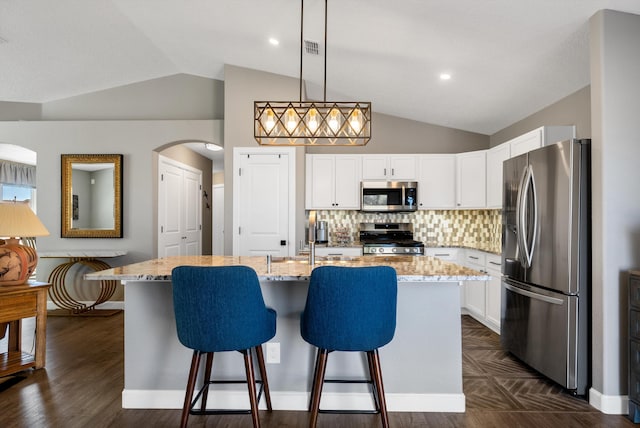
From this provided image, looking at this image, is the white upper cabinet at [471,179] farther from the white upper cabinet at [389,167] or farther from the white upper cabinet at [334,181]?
the white upper cabinet at [334,181]

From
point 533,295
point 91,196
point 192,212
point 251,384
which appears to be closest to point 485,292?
point 533,295

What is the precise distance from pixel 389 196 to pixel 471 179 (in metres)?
1.05

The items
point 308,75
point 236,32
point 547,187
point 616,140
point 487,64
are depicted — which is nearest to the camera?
point 616,140

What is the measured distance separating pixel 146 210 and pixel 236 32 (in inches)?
104

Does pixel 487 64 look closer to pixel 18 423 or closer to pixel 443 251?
pixel 443 251

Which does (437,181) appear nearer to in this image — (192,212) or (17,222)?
(192,212)

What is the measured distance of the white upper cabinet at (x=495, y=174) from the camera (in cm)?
402

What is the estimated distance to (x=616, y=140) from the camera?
2324 mm

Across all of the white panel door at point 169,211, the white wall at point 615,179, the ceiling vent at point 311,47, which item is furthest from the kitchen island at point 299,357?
the white panel door at point 169,211

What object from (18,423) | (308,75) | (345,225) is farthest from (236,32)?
(18,423)

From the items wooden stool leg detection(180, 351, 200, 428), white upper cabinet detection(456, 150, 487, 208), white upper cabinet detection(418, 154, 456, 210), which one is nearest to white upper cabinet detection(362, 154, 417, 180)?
white upper cabinet detection(418, 154, 456, 210)

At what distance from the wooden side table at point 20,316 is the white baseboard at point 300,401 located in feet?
3.86

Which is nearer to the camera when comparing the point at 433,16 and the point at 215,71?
the point at 433,16

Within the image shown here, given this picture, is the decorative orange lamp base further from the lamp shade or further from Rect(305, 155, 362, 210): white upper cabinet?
Rect(305, 155, 362, 210): white upper cabinet
